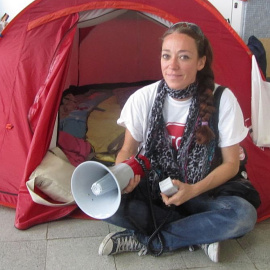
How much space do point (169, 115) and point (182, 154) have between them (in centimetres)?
15

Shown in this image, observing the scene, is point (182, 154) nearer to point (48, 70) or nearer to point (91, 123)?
point (48, 70)

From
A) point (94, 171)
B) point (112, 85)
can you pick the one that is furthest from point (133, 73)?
point (94, 171)

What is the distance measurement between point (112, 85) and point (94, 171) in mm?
1864

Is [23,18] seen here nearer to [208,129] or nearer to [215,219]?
[208,129]

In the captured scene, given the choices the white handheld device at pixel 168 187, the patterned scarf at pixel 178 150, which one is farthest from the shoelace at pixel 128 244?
the white handheld device at pixel 168 187

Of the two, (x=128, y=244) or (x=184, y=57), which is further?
(x=128, y=244)

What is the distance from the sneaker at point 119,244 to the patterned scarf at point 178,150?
0.18 metres

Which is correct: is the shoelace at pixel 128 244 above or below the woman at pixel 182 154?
below

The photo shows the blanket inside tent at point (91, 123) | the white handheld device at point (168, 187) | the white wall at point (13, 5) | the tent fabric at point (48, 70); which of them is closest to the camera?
the white handheld device at point (168, 187)

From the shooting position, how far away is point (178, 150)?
1.28m

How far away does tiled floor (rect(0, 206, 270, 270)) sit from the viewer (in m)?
1.26

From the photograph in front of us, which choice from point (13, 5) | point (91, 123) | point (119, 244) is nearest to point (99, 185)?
point (119, 244)

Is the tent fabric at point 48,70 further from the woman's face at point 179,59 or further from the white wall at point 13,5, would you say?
the white wall at point 13,5

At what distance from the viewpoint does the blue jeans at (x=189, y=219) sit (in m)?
1.19
